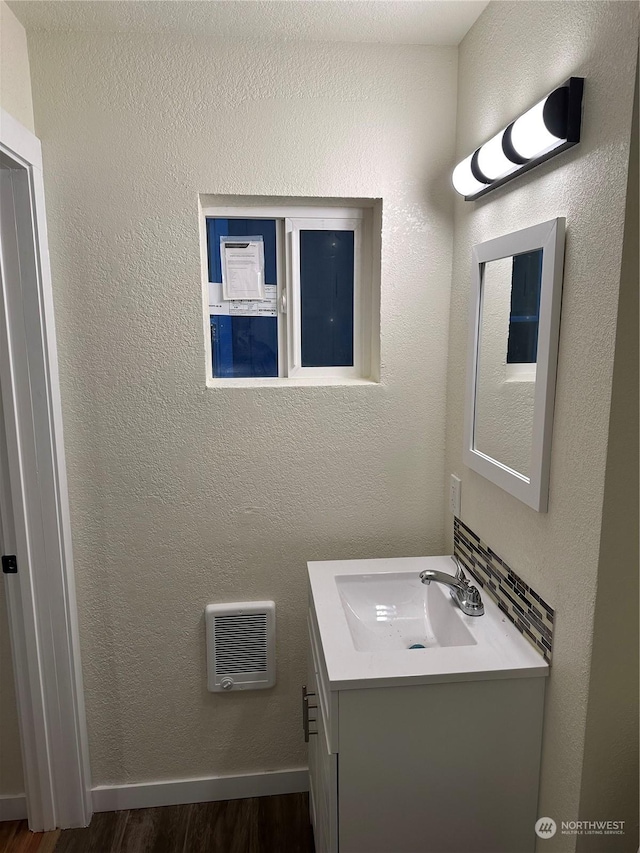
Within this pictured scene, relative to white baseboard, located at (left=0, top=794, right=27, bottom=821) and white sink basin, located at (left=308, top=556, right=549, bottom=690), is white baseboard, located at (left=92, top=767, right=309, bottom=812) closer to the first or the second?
white baseboard, located at (left=0, top=794, right=27, bottom=821)

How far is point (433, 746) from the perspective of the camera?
54.3 inches

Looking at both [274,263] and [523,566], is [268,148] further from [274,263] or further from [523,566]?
[523,566]

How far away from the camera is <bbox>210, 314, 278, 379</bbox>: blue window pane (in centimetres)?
204

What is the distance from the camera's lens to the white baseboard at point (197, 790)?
82.7 inches

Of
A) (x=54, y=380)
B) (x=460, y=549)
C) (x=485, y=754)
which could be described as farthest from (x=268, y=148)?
(x=485, y=754)

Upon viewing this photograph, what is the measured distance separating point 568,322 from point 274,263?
1078mm

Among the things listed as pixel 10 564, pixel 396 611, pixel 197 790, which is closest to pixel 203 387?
pixel 10 564

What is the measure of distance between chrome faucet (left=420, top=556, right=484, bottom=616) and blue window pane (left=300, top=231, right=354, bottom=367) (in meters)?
0.82

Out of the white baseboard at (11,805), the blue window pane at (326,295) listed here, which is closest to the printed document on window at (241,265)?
the blue window pane at (326,295)

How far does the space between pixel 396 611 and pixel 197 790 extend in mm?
1026

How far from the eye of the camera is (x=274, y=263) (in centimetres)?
203

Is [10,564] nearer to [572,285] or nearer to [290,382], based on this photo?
[290,382]

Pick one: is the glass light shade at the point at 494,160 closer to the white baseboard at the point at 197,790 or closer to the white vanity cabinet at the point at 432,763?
the white vanity cabinet at the point at 432,763

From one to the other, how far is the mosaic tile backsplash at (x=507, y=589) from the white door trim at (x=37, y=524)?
1271 millimetres
